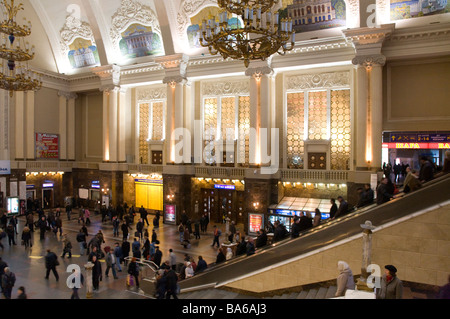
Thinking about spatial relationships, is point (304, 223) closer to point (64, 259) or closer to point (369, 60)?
point (64, 259)

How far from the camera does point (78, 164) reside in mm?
23547

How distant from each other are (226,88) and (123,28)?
741cm

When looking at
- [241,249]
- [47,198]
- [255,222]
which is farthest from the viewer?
[47,198]

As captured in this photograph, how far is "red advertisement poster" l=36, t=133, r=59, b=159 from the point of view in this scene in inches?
856

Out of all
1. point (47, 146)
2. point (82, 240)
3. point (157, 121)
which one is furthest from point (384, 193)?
point (47, 146)

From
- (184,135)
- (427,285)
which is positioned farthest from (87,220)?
(427,285)

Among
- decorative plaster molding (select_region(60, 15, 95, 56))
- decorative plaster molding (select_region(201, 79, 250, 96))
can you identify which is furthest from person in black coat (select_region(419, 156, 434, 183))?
decorative plaster molding (select_region(60, 15, 95, 56))

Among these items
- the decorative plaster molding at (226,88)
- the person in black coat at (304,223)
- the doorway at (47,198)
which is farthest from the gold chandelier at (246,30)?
the doorway at (47,198)

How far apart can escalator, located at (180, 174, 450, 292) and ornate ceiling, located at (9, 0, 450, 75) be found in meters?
10.1

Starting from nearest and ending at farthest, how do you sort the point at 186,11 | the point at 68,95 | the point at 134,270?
the point at 134,270
the point at 186,11
the point at 68,95

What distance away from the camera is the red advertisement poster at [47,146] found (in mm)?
21734

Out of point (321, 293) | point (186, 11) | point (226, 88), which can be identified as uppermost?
point (186, 11)

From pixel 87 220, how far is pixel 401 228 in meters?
15.2

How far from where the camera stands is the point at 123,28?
66.5 feet
